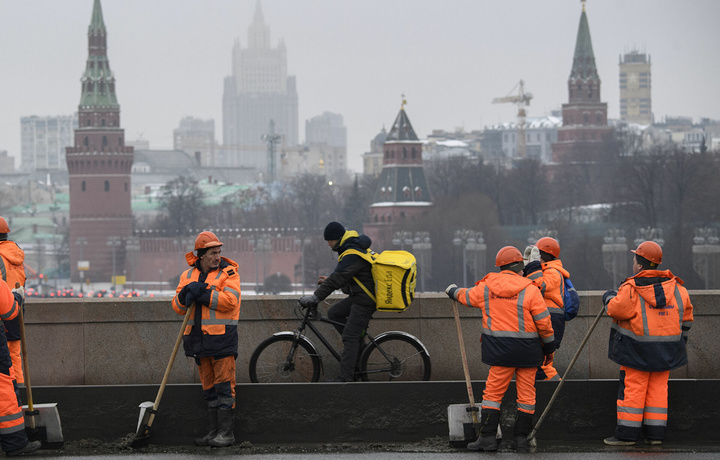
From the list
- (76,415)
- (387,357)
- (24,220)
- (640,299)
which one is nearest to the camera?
(640,299)

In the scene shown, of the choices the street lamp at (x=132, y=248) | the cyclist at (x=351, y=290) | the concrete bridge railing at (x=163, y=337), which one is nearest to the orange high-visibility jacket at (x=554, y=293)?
the cyclist at (x=351, y=290)

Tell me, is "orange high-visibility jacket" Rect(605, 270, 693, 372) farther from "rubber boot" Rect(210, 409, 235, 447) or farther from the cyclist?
"rubber boot" Rect(210, 409, 235, 447)

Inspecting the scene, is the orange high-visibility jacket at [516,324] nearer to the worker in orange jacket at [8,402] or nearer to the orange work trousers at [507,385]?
the orange work trousers at [507,385]

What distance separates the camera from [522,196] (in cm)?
11444

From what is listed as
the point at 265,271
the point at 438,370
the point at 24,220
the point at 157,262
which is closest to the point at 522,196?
the point at 265,271

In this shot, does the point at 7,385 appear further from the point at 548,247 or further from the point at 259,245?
the point at 259,245

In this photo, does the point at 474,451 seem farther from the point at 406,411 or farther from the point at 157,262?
the point at 157,262

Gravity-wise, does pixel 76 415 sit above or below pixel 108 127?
below

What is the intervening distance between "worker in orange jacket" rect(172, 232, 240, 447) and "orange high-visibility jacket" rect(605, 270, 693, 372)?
102 inches

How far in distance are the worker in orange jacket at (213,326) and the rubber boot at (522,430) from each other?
1.96m

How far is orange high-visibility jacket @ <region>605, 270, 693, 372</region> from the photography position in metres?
9.44

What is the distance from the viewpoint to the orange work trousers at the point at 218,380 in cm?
962

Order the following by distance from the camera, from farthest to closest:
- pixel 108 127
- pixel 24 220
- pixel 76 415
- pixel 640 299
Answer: pixel 24 220
pixel 108 127
pixel 76 415
pixel 640 299

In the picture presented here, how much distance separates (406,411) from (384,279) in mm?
1082
